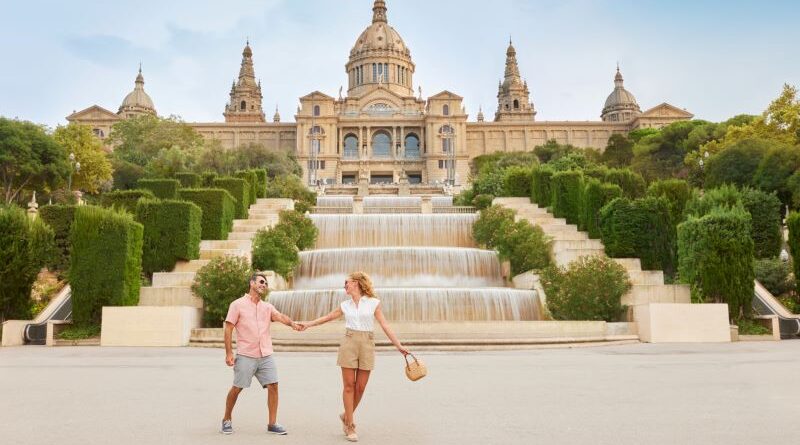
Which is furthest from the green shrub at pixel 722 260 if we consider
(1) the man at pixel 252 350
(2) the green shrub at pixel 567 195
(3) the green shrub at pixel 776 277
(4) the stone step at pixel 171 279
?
(1) the man at pixel 252 350

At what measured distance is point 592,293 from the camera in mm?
17734

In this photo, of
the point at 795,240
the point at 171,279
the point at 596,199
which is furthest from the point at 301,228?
the point at 795,240

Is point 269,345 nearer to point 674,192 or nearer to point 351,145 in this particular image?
point 674,192

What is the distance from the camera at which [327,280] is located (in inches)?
942

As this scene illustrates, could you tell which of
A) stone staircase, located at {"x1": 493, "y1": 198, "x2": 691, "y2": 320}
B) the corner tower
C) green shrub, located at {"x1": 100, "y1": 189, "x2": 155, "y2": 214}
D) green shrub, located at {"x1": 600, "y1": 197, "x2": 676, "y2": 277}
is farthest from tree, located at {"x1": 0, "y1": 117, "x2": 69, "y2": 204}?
the corner tower

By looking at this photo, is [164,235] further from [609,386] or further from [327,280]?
[609,386]

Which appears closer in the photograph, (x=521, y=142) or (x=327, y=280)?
(x=327, y=280)

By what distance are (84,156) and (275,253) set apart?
29.7 m

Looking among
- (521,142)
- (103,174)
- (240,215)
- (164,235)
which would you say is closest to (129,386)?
(164,235)

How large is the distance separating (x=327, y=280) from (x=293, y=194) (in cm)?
1977

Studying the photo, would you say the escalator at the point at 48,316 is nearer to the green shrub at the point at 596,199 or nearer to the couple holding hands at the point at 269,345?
the couple holding hands at the point at 269,345

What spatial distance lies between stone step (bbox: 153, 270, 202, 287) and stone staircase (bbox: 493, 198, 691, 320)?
10272 millimetres

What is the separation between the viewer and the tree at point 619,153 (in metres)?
74.1

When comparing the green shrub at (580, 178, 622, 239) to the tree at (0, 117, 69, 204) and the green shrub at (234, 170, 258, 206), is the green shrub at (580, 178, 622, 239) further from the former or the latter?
the tree at (0, 117, 69, 204)
